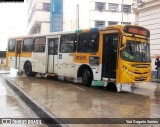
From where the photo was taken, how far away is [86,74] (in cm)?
1619

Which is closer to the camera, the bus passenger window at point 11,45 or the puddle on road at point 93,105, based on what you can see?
the puddle on road at point 93,105

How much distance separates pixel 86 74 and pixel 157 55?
421 inches

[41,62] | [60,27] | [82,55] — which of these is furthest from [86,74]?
[60,27]

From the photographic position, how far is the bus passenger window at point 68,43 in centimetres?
1746

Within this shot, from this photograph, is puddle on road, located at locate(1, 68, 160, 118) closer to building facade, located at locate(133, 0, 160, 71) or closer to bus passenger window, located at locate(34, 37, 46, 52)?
bus passenger window, located at locate(34, 37, 46, 52)

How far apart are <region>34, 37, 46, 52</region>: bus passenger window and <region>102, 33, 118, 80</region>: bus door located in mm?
6354

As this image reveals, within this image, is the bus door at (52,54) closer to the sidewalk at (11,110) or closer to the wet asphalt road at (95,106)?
the wet asphalt road at (95,106)

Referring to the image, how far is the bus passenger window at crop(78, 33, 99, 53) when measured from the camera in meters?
15.8

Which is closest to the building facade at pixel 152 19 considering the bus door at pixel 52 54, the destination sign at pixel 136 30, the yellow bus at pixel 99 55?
the bus door at pixel 52 54

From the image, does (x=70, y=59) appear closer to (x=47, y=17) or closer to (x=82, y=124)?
(x=82, y=124)

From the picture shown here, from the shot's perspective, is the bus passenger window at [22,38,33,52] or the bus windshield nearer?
the bus windshield

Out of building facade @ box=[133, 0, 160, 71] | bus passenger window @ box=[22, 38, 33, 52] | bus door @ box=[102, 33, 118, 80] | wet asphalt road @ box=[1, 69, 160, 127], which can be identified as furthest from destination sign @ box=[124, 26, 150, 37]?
building facade @ box=[133, 0, 160, 71]

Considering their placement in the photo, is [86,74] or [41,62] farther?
[41,62]

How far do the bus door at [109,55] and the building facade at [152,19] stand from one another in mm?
11265
